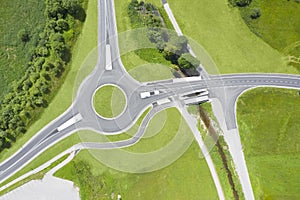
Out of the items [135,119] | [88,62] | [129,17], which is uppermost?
[129,17]

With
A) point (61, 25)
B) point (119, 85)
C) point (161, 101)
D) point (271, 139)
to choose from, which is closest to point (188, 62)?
point (161, 101)

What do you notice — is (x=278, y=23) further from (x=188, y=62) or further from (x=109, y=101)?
(x=109, y=101)

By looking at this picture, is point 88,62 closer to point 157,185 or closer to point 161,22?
point 161,22

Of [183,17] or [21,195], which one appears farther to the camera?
[183,17]

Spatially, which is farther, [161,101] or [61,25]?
[161,101]

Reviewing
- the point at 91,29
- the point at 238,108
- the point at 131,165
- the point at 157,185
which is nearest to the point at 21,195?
the point at 131,165

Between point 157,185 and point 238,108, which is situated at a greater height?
point 238,108
